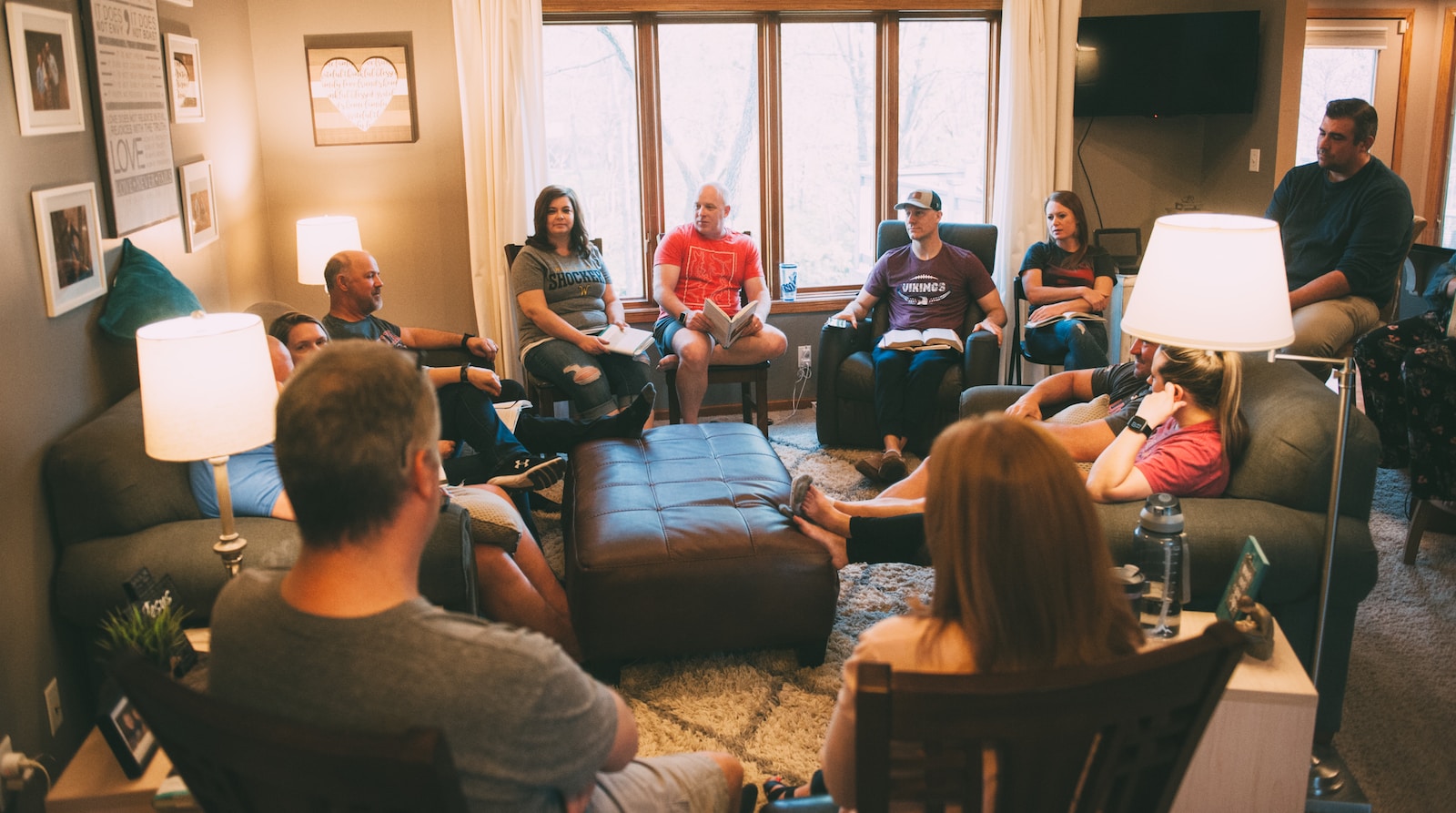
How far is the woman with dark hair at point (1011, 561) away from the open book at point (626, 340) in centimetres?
327

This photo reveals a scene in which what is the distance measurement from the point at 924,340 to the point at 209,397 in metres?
3.21

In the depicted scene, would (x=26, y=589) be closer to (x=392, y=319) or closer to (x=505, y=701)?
(x=505, y=701)

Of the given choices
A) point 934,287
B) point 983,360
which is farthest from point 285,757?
point 934,287

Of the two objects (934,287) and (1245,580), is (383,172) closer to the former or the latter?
(934,287)

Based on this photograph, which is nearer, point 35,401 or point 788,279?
point 35,401

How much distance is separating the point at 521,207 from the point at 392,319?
2.71 feet

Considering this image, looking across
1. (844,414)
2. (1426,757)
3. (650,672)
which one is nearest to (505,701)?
(650,672)

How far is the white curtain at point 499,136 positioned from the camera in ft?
16.1

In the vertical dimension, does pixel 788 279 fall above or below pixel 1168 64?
below

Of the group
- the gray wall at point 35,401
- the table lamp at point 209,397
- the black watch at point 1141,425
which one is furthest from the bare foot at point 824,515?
the gray wall at point 35,401

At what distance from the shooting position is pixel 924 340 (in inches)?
187

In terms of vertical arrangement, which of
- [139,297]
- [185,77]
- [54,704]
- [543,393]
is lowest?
[54,704]

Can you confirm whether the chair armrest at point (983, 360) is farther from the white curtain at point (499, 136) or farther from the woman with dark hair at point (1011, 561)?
the woman with dark hair at point (1011, 561)

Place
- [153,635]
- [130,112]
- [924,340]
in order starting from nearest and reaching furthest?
[153,635] < [130,112] < [924,340]
